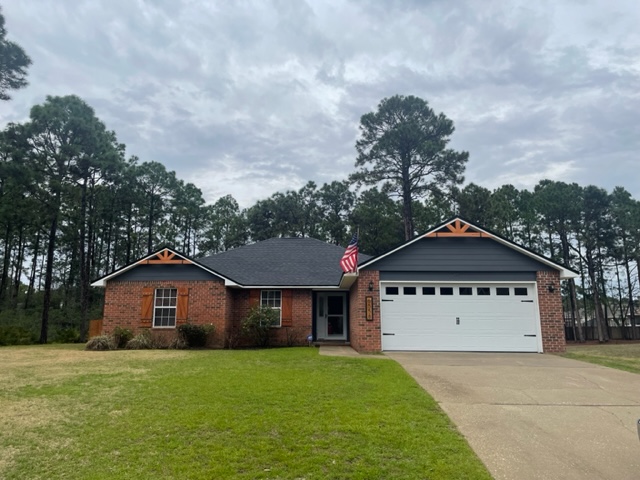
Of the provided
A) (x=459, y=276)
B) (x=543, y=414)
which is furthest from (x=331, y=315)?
(x=543, y=414)

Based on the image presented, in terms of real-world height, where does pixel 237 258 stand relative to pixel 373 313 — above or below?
above

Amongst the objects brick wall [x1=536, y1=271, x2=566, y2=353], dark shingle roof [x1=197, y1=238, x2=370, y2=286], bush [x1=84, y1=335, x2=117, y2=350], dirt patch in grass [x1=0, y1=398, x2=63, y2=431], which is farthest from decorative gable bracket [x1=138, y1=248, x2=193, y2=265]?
brick wall [x1=536, y1=271, x2=566, y2=353]

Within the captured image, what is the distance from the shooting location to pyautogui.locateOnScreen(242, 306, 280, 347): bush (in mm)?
15430

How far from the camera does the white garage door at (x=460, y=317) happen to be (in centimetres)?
1284

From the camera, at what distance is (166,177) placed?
3456cm

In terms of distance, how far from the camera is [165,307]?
610 inches

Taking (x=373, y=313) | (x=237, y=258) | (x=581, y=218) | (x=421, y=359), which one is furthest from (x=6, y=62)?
(x=581, y=218)

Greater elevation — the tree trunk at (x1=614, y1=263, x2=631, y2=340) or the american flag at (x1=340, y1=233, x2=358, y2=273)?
the american flag at (x1=340, y1=233, x2=358, y2=273)

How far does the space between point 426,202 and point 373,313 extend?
23.8m

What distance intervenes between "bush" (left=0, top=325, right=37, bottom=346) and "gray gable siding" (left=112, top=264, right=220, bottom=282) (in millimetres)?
7288

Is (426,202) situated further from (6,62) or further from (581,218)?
(6,62)

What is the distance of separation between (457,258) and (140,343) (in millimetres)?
11541

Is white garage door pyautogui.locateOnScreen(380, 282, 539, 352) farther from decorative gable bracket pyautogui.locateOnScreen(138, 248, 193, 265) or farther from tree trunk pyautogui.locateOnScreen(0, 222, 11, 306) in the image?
tree trunk pyautogui.locateOnScreen(0, 222, 11, 306)

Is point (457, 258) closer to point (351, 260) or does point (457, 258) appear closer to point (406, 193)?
point (351, 260)
